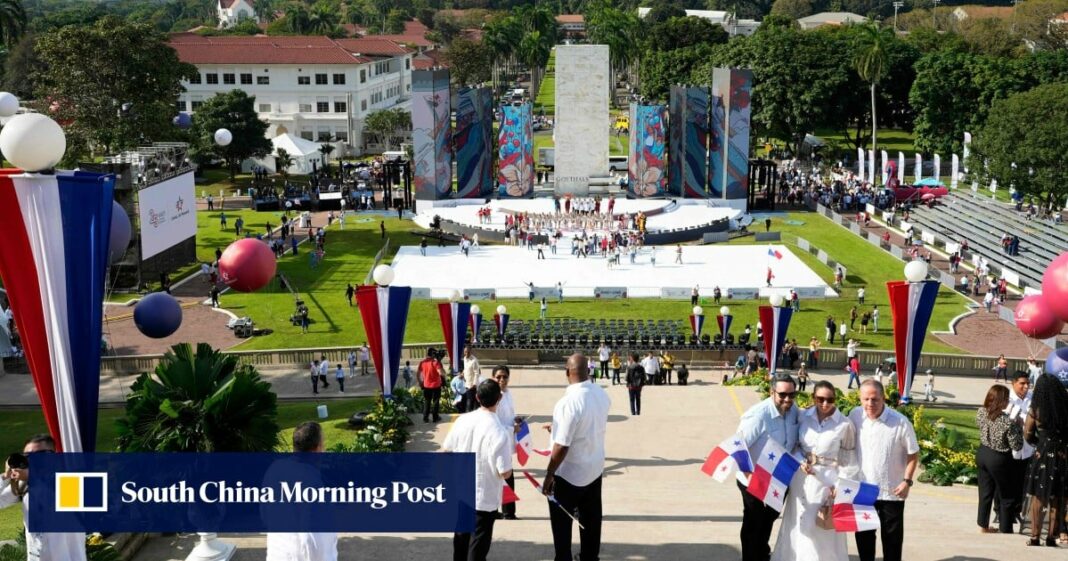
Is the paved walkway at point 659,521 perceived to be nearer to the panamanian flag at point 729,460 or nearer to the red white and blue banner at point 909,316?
the panamanian flag at point 729,460

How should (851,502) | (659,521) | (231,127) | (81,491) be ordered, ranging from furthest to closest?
(231,127)
(659,521)
(851,502)
(81,491)

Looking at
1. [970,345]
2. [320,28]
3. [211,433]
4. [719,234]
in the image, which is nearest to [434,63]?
[320,28]

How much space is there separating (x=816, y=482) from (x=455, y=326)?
1477cm

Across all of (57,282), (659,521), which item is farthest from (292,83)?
(57,282)

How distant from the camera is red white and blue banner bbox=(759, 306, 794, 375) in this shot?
29.1m

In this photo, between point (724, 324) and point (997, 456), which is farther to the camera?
point (724, 324)

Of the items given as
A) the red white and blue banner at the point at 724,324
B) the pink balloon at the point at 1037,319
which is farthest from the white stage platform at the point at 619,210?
the pink balloon at the point at 1037,319

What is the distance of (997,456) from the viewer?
1334 cm

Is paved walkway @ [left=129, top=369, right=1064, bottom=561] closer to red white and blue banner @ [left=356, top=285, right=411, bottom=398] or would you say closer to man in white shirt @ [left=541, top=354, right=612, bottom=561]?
red white and blue banner @ [left=356, top=285, right=411, bottom=398]

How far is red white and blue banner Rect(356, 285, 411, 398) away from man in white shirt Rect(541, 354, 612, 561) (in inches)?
380

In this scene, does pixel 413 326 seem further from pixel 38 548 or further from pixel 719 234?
pixel 38 548

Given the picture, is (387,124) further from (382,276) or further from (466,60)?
(382,276)

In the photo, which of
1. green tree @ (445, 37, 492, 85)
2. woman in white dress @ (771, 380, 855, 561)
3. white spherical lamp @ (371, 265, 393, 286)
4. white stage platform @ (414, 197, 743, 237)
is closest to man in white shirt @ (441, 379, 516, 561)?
woman in white dress @ (771, 380, 855, 561)

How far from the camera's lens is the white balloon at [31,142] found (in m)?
11.5
